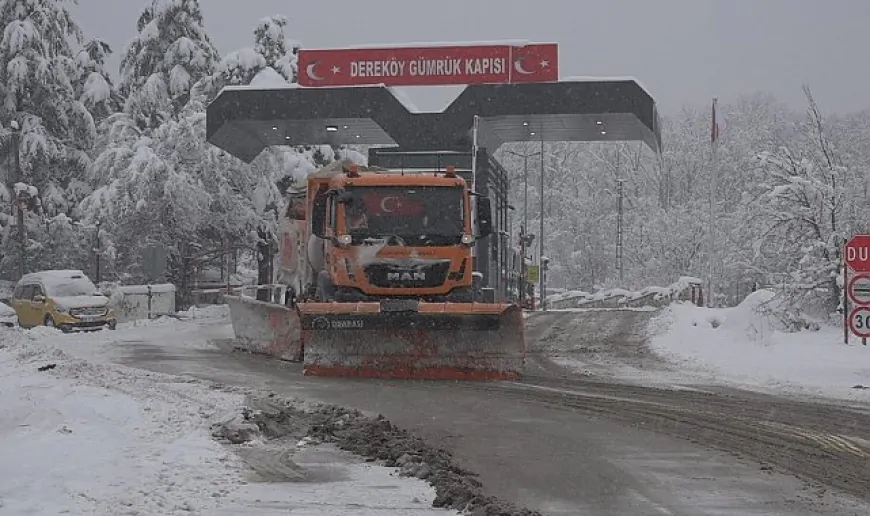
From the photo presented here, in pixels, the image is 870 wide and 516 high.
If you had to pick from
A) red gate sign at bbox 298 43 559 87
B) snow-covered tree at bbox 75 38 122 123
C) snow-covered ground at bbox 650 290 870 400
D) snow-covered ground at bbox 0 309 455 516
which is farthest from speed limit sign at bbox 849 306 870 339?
snow-covered tree at bbox 75 38 122 123

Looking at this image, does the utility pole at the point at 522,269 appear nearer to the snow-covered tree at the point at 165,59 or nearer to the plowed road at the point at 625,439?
the plowed road at the point at 625,439

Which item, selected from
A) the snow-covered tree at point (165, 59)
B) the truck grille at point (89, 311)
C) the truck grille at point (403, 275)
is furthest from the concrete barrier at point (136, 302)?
the truck grille at point (403, 275)

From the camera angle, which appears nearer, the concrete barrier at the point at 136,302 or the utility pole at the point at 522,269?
the utility pole at the point at 522,269

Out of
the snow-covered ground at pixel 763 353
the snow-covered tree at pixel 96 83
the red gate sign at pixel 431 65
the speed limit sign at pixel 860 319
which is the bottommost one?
the snow-covered ground at pixel 763 353

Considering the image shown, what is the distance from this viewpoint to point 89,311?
30.6 m

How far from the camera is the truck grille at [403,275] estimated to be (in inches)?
609

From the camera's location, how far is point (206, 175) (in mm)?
40312

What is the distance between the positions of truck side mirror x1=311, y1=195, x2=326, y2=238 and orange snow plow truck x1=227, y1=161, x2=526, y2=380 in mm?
14

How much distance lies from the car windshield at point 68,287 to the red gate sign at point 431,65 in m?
8.44

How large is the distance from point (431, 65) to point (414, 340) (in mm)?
15533

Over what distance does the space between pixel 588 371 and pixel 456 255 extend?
2.66 metres

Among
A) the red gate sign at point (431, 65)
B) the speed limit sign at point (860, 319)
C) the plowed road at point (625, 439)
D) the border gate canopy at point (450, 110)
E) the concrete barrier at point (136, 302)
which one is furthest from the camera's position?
the concrete barrier at point (136, 302)

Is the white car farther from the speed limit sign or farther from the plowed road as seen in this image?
the speed limit sign

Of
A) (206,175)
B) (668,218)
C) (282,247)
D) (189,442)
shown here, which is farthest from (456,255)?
(668,218)
